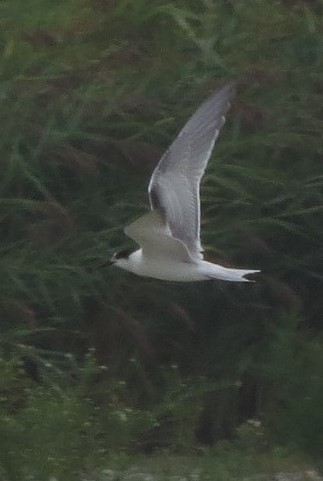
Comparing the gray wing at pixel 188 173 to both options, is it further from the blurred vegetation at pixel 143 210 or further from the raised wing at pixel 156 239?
→ the blurred vegetation at pixel 143 210

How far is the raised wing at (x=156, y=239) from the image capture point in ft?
22.5

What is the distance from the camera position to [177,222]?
7.10 metres

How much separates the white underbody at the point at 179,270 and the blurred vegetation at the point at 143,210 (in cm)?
43

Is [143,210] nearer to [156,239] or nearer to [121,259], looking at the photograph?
[121,259]

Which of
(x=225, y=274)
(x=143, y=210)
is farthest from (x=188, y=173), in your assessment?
(x=143, y=210)

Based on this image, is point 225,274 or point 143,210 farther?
point 143,210

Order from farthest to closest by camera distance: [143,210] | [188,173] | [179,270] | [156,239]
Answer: [143,210] < [188,173] < [179,270] < [156,239]

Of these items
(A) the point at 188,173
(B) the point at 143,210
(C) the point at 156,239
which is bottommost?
(B) the point at 143,210

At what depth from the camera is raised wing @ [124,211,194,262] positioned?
687cm

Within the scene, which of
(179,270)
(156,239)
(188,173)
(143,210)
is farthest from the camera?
(143,210)

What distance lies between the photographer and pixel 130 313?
8242 mm

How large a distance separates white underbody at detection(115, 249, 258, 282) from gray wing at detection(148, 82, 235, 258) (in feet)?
0.21

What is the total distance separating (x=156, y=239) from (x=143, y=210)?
1324 mm

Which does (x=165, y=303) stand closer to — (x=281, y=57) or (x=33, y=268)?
(x=33, y=268)
